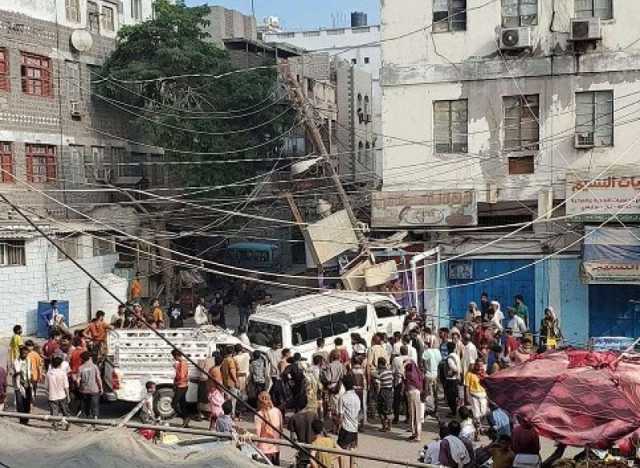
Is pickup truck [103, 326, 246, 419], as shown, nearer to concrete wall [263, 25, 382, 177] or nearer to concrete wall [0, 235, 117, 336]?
concrete wall [0, 235, 117, 336]

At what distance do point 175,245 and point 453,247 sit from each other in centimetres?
1255

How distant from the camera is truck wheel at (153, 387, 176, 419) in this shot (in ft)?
53.7

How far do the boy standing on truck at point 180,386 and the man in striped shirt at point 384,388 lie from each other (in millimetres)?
3349

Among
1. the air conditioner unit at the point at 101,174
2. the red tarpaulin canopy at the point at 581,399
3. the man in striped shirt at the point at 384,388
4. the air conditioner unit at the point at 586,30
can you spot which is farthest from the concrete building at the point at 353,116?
the red tarpaulin canopy at the point at 581,399

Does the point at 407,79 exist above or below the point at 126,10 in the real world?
below

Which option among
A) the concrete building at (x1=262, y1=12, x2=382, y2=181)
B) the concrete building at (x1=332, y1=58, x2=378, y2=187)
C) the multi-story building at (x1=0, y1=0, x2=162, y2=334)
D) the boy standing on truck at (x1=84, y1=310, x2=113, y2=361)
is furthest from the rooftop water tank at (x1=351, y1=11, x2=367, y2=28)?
the boy standing on truck at (x1=84, y1=310, x2=113, y2=361)

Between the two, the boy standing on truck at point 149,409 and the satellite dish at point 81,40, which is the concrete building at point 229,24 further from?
the boy standing on truck at point 149,409

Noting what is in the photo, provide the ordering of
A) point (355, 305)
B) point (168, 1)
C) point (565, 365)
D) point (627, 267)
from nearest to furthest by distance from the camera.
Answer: point (565, 365) → point (355, 305) → point (627, 267) → point (168, 1)

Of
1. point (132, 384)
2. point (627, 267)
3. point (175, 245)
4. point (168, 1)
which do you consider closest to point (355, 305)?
point (132, 384)

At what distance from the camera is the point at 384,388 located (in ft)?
51.0

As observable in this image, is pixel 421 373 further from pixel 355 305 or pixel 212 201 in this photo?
pixel 212 201

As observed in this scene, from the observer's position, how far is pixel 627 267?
21.0m

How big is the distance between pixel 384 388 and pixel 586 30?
1103 centimetres

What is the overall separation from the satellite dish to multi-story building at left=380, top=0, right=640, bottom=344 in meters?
10.4
